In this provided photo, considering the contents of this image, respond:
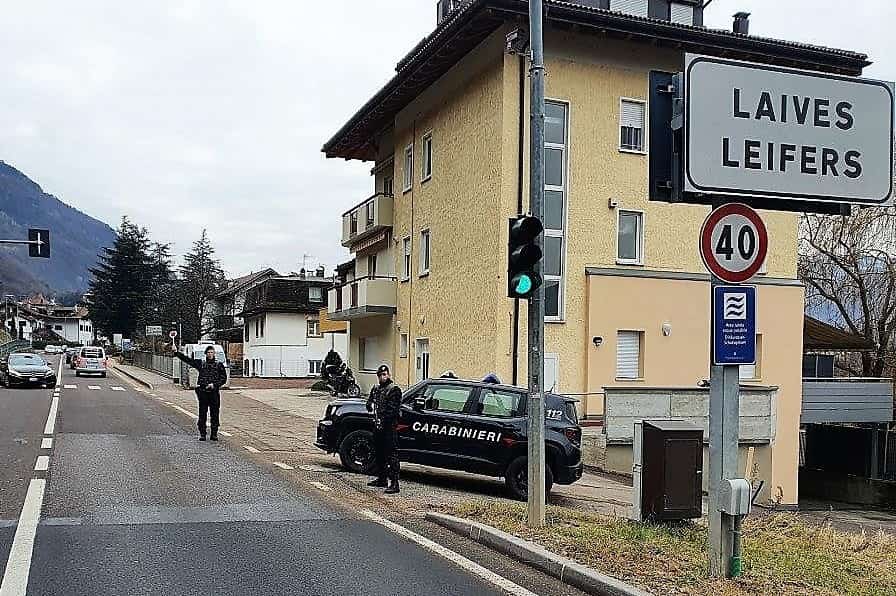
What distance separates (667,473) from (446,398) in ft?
16.3

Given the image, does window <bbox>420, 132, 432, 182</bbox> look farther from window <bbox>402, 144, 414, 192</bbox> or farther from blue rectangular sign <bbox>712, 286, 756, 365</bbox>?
blue rectangular sign <bbox>712, 286, 756, 365</bbox>

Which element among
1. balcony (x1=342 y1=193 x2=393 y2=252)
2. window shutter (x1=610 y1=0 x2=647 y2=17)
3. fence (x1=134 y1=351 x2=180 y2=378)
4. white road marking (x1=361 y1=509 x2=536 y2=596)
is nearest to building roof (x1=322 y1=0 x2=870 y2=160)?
window shutter (x1=610 y1=0 x2=647 y2=17)

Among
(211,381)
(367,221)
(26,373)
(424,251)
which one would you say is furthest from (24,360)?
(211,381)

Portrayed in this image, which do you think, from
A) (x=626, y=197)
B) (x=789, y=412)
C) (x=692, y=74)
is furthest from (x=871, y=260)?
(x=692, y=74)

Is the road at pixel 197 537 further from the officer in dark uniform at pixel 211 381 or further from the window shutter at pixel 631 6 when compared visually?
the window shutter at pixel 631 6

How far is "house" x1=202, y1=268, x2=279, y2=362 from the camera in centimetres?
7762

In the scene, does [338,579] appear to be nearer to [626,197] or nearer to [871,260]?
[626,197]

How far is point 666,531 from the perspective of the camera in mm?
9555

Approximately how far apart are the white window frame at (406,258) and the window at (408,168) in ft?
5.50

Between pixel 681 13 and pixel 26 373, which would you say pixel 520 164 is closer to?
pixel 681 13

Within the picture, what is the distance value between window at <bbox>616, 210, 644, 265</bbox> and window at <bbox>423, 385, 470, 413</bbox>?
38.1 feet

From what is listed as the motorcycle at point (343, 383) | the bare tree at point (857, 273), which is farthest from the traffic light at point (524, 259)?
the motorcycle at point (343, 383)

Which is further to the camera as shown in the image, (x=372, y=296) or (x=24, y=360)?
(x=24, y=360)

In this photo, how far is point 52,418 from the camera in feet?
77.5
